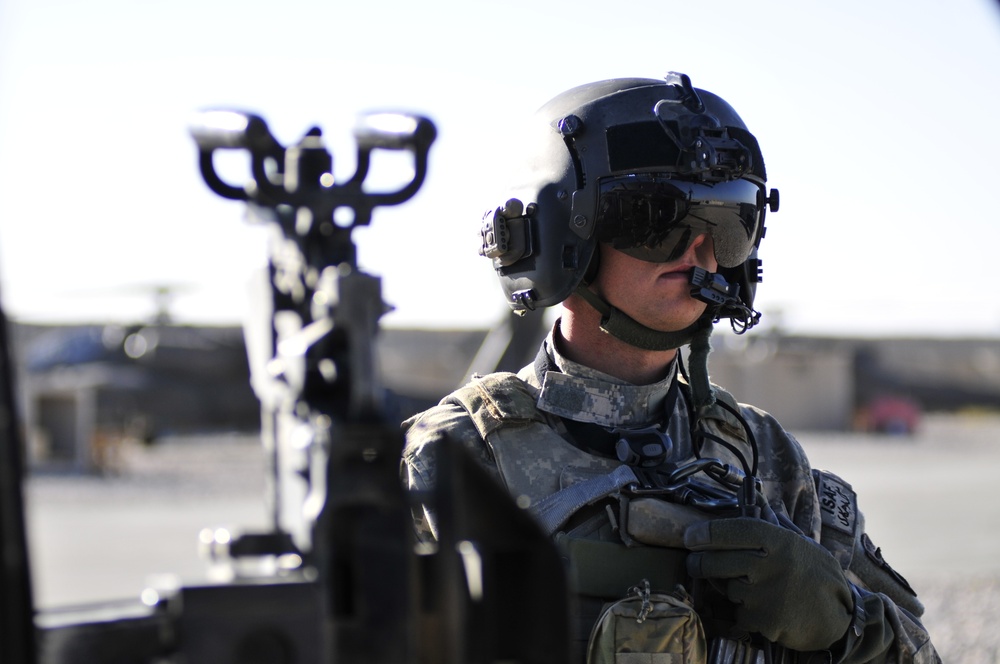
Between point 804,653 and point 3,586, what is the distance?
1.90 m

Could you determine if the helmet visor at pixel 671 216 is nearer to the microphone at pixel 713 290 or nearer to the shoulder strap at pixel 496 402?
the microphone at pixel 713 290

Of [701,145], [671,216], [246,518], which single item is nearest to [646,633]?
[671,216]

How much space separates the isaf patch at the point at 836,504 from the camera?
2.74 m

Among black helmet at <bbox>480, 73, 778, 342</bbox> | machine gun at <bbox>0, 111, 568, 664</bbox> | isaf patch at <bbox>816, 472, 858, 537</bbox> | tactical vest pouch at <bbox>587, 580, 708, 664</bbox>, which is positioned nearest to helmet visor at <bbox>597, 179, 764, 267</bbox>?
black helmet at <bbox>480, 73, 778, 342</bbox>

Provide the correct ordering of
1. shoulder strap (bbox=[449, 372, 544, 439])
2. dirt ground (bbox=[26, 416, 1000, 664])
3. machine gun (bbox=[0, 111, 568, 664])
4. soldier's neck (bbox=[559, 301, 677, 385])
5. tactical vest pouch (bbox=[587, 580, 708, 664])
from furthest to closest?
1. dirt ground (bbox=[26, 416, 1000, 664])
2. soldier's neck (bbox=[559, 301, 677, 385])
3. shoulder strap (bbox=[449, 372, 544, 439])
4. tactical vest pouch (bbox=[587, 580, 708, 664])
5. machine gun (bbox=[0, 111, 568, 664])

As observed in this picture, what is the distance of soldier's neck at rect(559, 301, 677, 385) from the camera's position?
284 centimetres

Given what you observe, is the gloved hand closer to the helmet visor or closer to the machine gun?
the helmet visor

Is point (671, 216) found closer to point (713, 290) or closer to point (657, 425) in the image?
point (713, 290)

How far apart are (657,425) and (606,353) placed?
0.21m

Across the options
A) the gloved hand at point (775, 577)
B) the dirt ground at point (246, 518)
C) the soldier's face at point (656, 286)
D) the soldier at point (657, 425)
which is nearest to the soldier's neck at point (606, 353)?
the soldier at point (657, 425)

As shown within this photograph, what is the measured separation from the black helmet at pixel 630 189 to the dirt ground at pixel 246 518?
125 inches

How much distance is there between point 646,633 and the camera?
2.26 meters

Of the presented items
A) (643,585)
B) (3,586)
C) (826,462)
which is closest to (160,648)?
(3,586)

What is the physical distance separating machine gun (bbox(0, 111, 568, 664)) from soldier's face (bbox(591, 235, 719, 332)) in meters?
1.42
